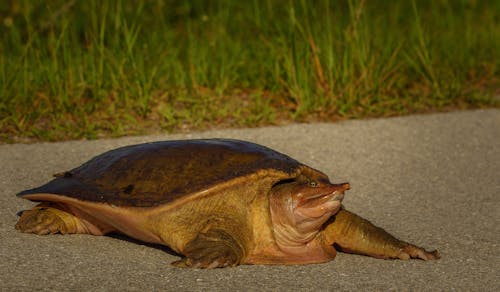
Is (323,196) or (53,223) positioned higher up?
(323,196)

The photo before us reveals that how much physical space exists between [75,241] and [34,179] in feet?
3.00

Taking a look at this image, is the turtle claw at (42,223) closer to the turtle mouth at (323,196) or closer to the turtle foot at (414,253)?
the turtle mouth at (323,196)

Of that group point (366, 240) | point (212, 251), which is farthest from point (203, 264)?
point (366, 240)

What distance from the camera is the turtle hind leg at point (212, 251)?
2.78 m

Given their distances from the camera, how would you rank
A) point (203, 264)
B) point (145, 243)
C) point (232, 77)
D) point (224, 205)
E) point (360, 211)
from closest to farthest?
1. point (203, 264)
2. point (224, 205)
3. point (145, 243)
4. point (360, 211)
5. point (232, 77)

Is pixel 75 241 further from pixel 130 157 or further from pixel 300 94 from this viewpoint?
pixel 300 94

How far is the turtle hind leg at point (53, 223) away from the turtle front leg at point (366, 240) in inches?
35.3

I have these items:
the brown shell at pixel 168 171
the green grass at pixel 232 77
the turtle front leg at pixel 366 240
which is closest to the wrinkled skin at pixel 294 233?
the turtle front leg at pixel 366 240

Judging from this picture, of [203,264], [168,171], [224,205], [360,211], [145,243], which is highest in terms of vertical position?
[168,171]

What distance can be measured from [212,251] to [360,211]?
1077mm

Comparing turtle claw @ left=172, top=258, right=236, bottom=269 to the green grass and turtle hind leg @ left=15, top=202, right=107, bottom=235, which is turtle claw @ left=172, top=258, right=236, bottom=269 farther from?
the green grass

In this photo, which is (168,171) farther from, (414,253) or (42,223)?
(414,253)

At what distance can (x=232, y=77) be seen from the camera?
217 inches

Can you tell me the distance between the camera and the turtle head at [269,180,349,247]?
280 cm
